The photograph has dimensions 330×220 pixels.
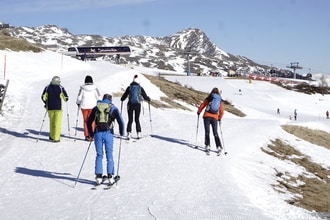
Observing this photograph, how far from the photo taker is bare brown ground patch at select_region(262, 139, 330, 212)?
13155mm

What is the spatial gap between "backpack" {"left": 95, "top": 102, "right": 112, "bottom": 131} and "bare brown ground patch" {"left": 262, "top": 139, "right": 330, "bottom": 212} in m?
5.34

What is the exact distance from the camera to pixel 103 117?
1091 centimetres

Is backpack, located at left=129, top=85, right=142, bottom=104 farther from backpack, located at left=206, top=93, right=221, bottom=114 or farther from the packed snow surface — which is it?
backpack, located at left=206, top=93, right=221, bottom=114

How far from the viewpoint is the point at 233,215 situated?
933cm

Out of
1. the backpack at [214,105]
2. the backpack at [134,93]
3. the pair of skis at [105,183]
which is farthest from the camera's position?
the backpack at [134,93]

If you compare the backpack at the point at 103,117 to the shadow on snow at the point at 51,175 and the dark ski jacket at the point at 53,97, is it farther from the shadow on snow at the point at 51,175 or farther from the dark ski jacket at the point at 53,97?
the dark ski jacket at the point at 53,97

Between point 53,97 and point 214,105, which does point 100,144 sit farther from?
point 214,105

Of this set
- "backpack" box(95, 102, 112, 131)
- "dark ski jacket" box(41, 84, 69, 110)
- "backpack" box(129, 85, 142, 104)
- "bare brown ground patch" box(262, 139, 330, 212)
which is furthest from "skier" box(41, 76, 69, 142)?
"bare brown ground patch" box(262, 139, 330, 212)

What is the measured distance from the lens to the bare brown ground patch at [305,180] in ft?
43.2

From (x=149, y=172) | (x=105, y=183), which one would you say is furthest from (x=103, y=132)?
(x=149, y=172)

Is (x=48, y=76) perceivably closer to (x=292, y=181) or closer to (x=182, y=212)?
(x=292, y=181)

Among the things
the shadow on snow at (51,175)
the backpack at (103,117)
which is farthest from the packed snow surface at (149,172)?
the backpack at (103,117)

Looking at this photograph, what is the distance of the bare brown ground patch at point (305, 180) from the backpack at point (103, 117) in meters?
5.34

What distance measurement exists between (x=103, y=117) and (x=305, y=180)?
8882 mm
